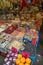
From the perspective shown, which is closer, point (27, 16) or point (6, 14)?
point (6, 14)

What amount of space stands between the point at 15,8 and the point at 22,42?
247 cm

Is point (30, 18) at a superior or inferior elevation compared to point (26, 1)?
inferior

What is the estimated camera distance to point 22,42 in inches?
121

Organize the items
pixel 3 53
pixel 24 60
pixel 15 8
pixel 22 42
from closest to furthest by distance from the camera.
→ 1. pixel 24 60
2. pixel 3 53
3. pixel 22 42
4. pixel 15 8

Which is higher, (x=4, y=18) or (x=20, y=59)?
(x=20, y=59)

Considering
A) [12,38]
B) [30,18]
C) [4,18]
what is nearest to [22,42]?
[12,38]

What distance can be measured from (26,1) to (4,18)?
113cm

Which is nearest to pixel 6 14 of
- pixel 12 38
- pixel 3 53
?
pixel 12 38

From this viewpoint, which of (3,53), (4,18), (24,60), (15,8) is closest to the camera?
(24,60)

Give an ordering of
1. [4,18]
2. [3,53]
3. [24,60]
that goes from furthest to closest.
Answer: [4,18] → [3,53] → [24,60]

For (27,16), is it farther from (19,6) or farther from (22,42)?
(22,42)

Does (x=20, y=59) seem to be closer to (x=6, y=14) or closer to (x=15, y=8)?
(x=6, y=14)

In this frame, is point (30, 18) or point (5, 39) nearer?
point (5, 39)

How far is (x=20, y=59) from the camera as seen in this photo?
237cm
